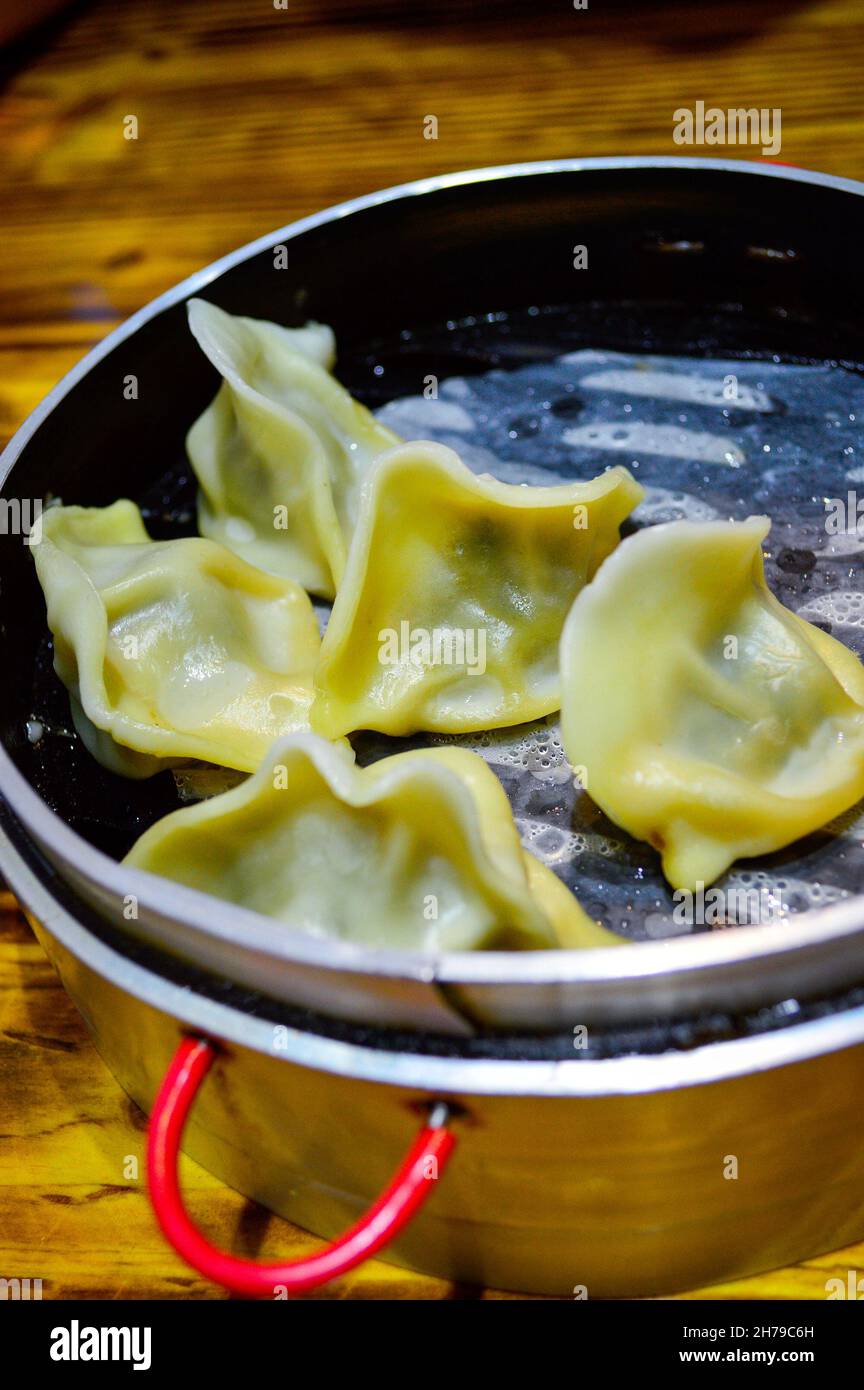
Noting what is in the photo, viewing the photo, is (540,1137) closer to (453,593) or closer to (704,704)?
(704,704)

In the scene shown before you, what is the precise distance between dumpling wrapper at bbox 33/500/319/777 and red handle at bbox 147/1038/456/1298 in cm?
44

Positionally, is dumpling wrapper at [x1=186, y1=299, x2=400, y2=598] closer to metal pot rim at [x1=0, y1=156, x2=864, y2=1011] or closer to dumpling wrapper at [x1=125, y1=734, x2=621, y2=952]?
dumpling wrapper at [x1=125, y1=734, x2=621, y2=952]

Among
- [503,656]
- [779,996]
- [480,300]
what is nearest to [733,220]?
[480,300]

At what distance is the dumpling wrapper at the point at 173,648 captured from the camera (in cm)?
123

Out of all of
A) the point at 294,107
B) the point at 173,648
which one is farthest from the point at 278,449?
the point at 294,107

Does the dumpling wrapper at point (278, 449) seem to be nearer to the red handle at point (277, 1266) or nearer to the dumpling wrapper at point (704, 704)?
the dumpling wrapper at point (704, 704)

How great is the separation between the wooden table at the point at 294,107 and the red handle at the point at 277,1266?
4.30ft

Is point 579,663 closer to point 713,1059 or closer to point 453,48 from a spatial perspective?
point 713,1059

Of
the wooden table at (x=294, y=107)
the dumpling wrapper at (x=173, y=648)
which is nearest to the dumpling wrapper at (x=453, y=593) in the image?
the dumpling wrapper at (x=173, y=648)

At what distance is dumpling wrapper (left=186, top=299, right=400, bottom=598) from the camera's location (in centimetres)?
146

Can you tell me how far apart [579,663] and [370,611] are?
0.32m

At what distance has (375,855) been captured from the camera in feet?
3.49

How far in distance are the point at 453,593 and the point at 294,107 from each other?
5.07ft

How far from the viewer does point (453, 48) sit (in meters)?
2.49
